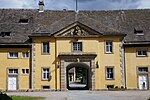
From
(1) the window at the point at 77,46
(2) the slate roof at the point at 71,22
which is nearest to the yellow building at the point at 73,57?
(1) the window at the point at 77,46

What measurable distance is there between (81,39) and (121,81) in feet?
22.6

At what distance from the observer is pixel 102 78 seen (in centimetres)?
4212

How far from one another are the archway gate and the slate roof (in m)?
3.19

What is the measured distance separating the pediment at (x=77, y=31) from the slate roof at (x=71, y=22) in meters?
0.53

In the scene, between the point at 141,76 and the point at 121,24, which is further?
the point at 121,24

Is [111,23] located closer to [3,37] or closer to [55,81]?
[55,81]

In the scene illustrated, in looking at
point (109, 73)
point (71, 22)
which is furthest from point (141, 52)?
point (71, 22)

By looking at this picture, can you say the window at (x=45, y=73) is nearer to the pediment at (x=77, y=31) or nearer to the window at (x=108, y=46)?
the pediment at (x=77, y=31)

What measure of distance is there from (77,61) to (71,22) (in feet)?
16.1

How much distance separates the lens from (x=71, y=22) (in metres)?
43.0

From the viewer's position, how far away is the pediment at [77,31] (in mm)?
42156

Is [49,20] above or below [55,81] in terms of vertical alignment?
above

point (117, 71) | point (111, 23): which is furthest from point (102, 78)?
point (111, 23)

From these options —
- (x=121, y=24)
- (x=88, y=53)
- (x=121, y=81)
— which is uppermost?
(x=121, y=24)
